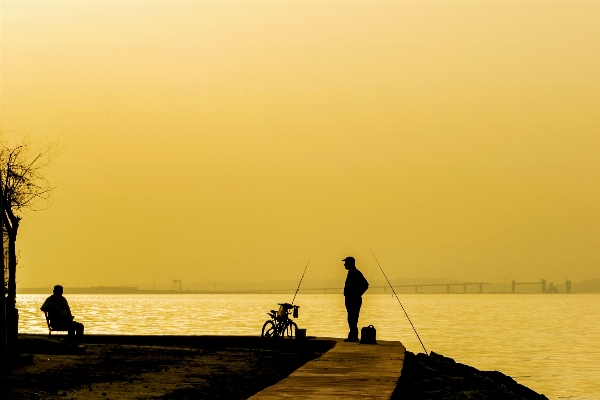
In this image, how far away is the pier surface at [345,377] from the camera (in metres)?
12.6

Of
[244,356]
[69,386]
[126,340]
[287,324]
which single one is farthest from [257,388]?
[126,340]

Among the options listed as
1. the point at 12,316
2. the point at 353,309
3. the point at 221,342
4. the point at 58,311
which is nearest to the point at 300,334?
the point at 221,342

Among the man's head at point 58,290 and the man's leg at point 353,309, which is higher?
the man's head at point 58,290

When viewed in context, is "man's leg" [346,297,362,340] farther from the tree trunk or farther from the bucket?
the tree trunk

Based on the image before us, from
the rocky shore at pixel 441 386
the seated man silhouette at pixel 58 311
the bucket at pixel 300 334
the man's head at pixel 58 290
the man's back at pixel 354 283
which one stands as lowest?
the rocky shore at pixel 441 386

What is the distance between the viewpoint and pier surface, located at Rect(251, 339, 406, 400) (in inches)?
495

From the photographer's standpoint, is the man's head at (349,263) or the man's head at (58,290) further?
the man's head at (349,263)

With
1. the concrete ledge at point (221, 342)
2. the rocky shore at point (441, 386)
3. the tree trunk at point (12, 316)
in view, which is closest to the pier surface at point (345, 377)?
the rocky shore at point (441, 386)

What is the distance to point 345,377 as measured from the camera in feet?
48.2

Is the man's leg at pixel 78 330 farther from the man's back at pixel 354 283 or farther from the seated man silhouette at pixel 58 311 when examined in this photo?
the man's back at pixel 354 283

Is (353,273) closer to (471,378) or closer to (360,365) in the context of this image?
(471,378)

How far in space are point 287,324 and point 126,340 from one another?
433 centimetres

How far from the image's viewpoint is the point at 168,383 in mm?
16531

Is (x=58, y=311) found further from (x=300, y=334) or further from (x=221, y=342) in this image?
(x=300, y=334)
